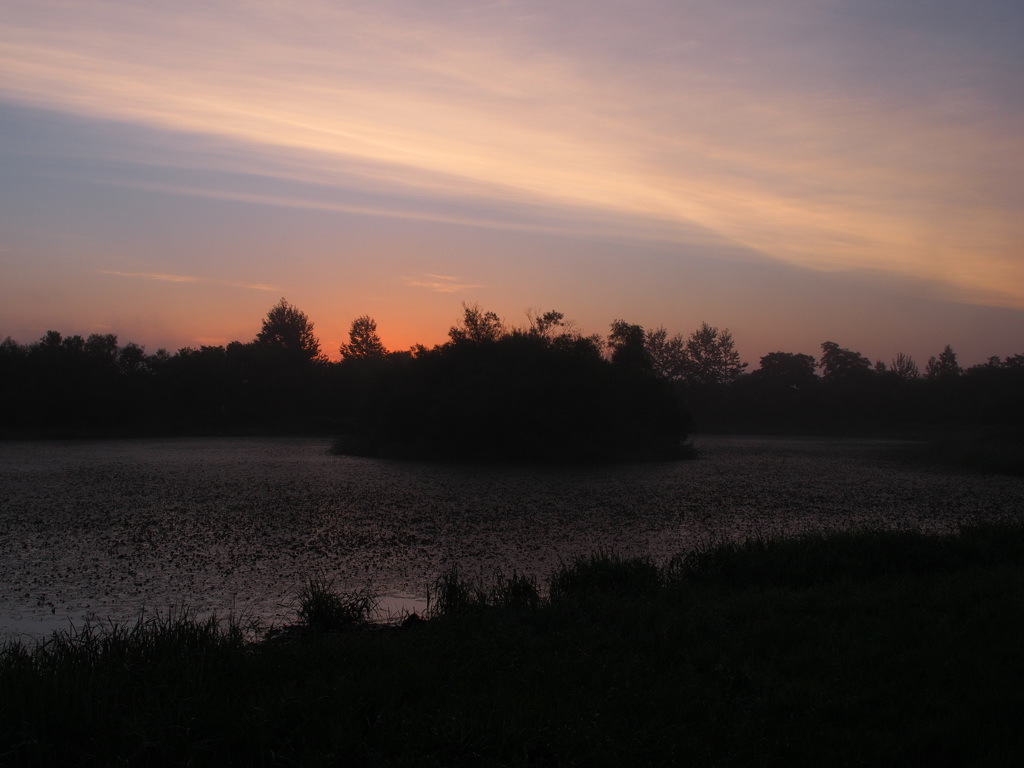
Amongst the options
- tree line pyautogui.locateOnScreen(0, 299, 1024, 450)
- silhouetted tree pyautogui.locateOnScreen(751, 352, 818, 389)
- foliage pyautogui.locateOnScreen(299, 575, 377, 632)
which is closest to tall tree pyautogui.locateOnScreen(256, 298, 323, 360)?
tree line pyautogui.locateOnScreen(0, 299, 1024, 450)

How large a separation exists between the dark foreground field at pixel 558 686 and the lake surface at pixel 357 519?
2.49 metres

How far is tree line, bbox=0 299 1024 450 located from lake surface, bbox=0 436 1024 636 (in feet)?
21.9

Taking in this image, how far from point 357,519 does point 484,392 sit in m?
19.8

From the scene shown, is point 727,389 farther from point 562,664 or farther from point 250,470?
point 562,664

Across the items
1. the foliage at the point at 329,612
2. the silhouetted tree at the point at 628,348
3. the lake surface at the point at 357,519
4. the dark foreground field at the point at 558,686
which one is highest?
the silhouetted tree at the point at 628,348

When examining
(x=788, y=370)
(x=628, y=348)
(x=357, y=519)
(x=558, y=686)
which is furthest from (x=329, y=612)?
(x=788, y=370)

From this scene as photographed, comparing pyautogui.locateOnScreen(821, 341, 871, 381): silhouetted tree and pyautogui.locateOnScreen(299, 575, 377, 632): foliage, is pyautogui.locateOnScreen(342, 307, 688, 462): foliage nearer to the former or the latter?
pyautogui.locateOnScreen(299, 575, 377, 632): foliage

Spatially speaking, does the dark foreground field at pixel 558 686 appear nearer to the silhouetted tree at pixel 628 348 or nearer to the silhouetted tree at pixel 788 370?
the silhouetted tree at pixel 628 348

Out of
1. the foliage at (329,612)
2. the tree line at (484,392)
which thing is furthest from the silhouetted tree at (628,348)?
the foliage at (329,612)

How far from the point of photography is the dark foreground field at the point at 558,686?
4.36m

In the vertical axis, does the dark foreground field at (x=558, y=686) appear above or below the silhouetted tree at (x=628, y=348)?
below

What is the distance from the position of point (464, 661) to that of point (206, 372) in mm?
62184

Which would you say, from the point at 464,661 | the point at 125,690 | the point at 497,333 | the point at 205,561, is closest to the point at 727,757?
the point at 464,661

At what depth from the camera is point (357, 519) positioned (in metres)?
15.7
